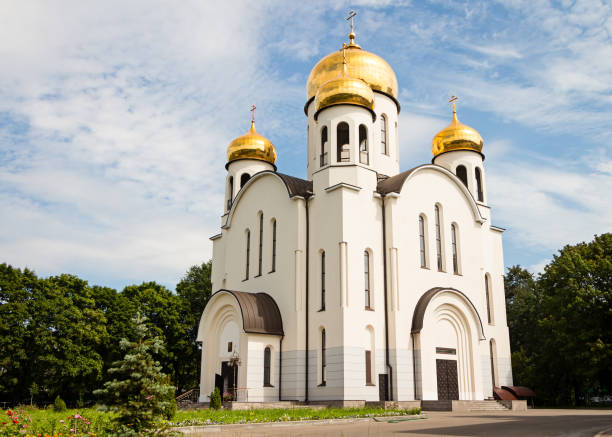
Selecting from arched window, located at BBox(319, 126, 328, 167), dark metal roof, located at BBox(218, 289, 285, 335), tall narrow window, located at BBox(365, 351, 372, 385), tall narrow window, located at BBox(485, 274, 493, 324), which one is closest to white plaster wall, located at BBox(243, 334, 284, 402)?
dark metal roof, located at BBox(218, 289, 285, 335)

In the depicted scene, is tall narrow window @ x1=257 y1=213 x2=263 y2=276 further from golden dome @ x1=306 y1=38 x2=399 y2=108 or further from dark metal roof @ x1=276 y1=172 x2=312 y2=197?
golden dome @ x1=306 y1=38 x2=399 y2=108

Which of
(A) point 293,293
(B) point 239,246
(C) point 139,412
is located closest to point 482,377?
(A) point 293,293

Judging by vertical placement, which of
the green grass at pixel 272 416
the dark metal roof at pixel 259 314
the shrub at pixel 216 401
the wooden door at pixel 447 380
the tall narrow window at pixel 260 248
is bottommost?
the green grass at pixel 272 416

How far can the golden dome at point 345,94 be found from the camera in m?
19.2

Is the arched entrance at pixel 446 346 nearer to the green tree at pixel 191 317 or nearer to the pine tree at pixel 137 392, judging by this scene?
the pine tree at pixel 137 392

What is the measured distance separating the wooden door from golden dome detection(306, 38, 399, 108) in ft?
36.9

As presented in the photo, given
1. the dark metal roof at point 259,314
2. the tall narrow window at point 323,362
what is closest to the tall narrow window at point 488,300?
the tall narrow window at point 323,362

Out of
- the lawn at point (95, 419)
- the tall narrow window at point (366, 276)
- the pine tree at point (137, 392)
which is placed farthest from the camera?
the tall narrow window at point (366, 276)

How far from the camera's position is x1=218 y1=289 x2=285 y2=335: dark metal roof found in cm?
1781

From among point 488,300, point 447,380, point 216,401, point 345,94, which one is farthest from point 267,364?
point 488,300

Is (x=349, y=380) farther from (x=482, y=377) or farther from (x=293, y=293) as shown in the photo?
(x=482, y=377)

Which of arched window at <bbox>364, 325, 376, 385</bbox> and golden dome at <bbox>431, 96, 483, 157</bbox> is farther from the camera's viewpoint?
golden dome at <bbox>431, 96, 483, 157</bbox>

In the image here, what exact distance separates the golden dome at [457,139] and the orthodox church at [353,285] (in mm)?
3311

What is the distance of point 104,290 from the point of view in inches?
1128
